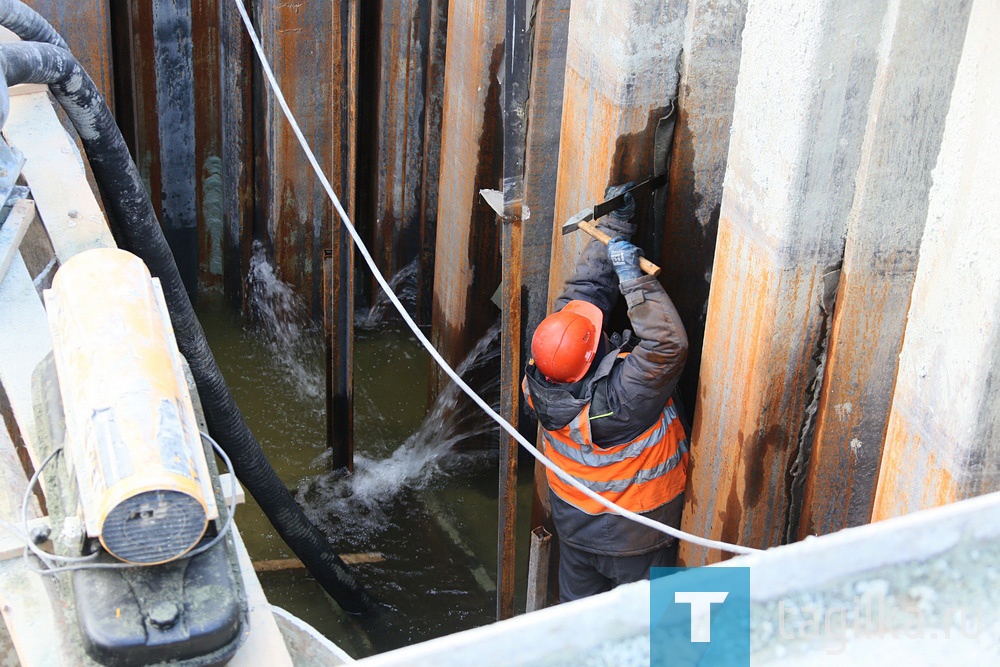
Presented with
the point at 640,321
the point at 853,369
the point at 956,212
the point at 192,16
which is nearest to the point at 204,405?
the point at 640,321

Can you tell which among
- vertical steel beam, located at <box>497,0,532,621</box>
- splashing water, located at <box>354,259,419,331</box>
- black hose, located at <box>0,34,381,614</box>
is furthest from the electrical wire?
splashing water, located at <box>354,259,419,331</box>

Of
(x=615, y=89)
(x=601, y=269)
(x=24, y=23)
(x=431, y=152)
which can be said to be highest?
(x=24, y=23)

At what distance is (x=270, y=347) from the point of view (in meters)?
7.42

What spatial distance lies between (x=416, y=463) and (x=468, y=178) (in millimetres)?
1834

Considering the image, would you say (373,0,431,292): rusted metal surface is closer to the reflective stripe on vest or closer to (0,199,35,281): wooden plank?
the reflective stripe on vest

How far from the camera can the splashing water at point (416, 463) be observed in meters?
A: 6.11

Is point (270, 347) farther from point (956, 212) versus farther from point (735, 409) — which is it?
point (956, 212)

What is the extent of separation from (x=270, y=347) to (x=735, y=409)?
14.7 ft

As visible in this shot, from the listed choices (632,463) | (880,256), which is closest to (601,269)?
(632,463)

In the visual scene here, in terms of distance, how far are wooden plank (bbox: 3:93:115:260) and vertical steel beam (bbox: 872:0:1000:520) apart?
250cm

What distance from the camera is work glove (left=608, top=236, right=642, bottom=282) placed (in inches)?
160

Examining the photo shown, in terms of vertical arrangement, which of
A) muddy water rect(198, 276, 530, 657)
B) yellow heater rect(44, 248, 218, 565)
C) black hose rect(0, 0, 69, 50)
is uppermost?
black hose rect(0, 0, 69, 50)

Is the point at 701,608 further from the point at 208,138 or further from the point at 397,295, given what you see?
the point at 208,138

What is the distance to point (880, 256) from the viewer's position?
3281 millimetres
